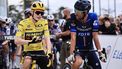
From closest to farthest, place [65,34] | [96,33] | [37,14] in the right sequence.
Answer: [37,14] < [96,33] < [65,34]

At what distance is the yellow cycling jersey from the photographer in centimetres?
898

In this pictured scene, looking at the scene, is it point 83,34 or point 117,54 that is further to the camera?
point 117,54

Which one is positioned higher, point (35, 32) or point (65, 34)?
point (35, 32)

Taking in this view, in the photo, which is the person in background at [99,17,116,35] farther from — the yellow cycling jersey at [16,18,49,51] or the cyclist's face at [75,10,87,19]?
the yellow cycling jersey at [16,18,49,51]

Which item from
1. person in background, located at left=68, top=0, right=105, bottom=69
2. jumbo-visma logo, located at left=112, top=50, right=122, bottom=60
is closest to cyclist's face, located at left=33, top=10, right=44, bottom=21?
person in background, located at left=68, top=0, right=105, bottom=69

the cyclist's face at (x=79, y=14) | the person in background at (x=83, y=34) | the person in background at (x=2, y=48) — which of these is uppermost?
the cyclist's face at (x=79, y=14)

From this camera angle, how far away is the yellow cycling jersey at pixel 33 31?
353 inches

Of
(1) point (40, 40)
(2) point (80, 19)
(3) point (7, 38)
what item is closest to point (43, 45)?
(1) point (40, 40)

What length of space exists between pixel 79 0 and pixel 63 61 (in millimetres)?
4515

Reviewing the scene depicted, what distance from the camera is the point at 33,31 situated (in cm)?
904

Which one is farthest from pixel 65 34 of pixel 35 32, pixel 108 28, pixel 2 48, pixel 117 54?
pixel 2 48

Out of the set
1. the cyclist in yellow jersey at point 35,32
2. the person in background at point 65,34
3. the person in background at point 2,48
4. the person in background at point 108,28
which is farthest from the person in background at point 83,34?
the person in background at point 2,48

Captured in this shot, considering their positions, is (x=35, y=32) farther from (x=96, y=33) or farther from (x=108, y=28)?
(x=108, y=28)

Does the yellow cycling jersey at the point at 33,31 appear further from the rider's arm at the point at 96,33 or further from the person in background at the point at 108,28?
the person in background at the point at 108,28
